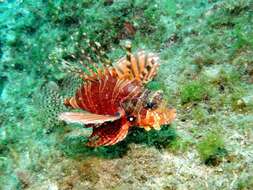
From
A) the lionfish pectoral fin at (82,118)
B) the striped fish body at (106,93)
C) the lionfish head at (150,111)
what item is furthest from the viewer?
the striped fish body at (106,93)

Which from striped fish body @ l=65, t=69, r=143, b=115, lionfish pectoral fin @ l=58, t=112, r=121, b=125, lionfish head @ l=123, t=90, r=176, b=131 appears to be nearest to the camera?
lionfish pectoral fin @ l=58, t=112, r=121, b=125

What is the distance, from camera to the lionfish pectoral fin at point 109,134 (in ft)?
12.4

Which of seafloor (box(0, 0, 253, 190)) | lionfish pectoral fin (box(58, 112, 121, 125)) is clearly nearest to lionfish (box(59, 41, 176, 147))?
lionfish pectoral fin (box(58, 112, 121, 125))

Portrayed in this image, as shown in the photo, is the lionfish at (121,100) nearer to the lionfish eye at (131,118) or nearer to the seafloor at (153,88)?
the lionfish eye at (131,118)

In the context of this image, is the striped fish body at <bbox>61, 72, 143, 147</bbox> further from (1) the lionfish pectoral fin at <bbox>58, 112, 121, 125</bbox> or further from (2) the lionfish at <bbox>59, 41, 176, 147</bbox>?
(1) the lionfish pectoral fin at <bbox>58, 112, 121, 125</bbox>

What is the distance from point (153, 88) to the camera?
4.95 meters

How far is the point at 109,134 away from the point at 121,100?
395 mm

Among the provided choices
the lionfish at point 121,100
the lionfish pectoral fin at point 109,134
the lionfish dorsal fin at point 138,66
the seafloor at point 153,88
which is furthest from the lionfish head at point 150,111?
the seafloor at point 153,88

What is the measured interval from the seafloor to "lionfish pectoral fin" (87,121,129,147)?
0.32 meters

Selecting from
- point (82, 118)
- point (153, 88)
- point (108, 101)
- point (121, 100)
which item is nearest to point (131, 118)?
point (121, 100)

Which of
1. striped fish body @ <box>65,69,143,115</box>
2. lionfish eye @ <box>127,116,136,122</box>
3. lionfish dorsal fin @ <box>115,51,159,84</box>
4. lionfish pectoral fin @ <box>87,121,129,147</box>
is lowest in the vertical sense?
lionfish pectoral fin @ <box>87,121,129,147</box>

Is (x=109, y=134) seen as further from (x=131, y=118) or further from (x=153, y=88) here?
(x=153, y=88)

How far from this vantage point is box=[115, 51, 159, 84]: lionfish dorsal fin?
397 centimetres

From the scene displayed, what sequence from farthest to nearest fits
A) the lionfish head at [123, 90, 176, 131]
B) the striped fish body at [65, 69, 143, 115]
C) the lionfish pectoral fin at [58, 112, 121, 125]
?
the striped fish body at [65, 69, 143, 115]
the lionfish head at [123, 90, 176, 131]
the lionfish pectoral fin at [58, 112, 121, 125]
